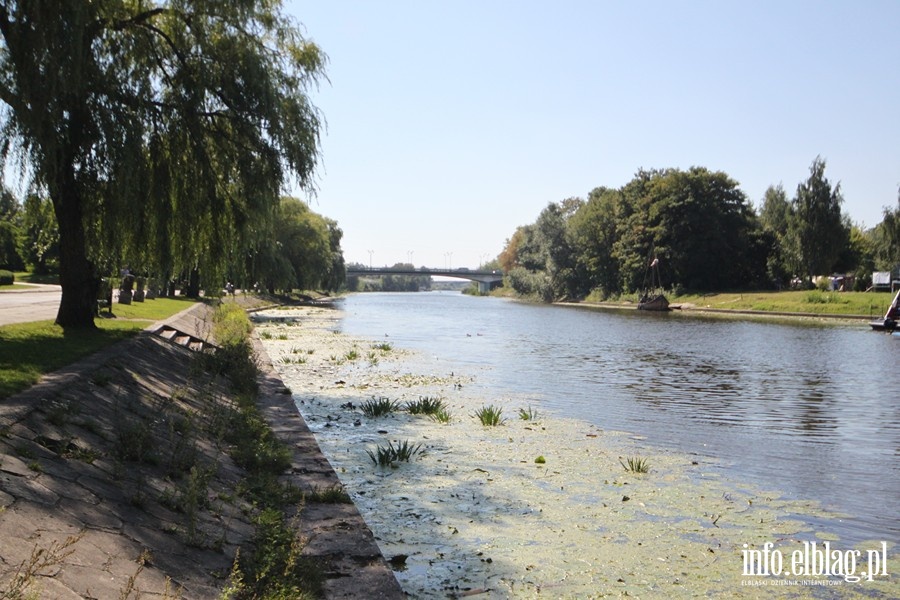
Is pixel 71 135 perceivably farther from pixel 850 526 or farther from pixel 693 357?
pixel 693 357

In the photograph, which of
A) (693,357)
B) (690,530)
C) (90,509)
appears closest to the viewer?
(90,509)

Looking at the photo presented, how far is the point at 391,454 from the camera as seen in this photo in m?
11.0

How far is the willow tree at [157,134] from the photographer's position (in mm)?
14320

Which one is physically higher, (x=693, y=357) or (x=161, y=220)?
(x=161, y=220)

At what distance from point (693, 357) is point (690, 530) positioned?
72.9 feet

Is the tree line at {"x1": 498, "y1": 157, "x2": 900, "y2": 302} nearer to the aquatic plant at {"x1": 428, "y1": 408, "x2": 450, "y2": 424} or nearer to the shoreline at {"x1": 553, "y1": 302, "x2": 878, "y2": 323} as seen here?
the shoreline at {"x1": 553, "y1": 302, "x2": 878, "y2": 323}

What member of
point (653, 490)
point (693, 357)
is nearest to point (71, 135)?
point (653, 490)

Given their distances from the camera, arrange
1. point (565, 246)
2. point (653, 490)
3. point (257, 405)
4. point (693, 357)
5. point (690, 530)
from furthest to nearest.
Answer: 1. point (565, 246)
2. point (693, 357)
3. point (257, 405)
4. point (653, 490)
5. point (690, 530)

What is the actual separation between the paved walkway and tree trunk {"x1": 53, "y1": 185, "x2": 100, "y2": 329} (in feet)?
21.2

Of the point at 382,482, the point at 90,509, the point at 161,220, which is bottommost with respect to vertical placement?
the point at 382,482

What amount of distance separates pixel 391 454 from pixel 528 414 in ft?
15.7

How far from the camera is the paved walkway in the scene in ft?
15.8

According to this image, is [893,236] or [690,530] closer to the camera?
[690,530]

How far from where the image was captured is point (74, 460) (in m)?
6.63
